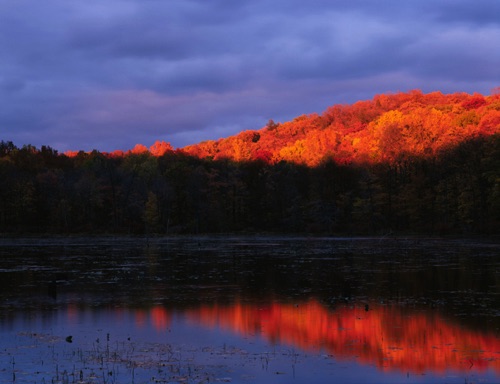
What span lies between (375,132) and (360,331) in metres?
102

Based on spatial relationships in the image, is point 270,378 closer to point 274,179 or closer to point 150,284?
point 150,284

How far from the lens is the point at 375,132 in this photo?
11688cm

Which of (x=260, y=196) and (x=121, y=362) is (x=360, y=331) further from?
(x=260, y=196)

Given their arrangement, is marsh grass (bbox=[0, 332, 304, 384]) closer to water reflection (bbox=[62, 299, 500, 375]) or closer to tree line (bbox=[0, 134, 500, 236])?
water reflection (bbox=[62, 299, 500, 375])

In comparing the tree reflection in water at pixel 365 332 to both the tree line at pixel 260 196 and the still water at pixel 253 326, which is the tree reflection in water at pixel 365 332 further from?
the tree line at pixel 260 196

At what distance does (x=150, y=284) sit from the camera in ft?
97.5

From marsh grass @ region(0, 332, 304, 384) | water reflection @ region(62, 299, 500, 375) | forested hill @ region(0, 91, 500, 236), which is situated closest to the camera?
marsh grass @ region(0, 332, 304, 384)

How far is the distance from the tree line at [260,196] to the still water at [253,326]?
5260cm

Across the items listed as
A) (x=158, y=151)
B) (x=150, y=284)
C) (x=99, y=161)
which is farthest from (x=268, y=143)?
(x=150, y=284)

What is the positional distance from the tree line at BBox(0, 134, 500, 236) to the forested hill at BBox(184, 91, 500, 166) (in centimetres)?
332

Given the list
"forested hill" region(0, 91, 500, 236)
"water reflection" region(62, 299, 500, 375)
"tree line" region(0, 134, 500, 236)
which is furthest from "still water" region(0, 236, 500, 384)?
"forested hill" region(0, 91, 500, 236)

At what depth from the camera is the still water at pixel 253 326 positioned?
13.7 meters

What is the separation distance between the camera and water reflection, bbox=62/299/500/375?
575 inches

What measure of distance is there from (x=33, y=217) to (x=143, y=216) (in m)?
18.2
